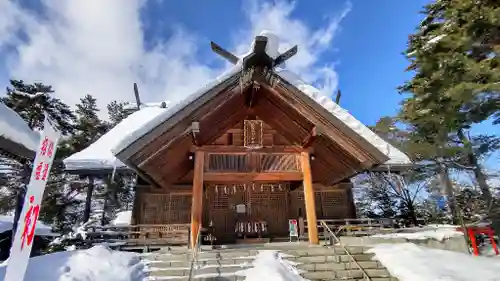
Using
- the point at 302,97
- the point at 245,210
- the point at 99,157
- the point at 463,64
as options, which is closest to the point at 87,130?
the point at 99,157

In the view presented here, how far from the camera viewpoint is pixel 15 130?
5410 millimetres

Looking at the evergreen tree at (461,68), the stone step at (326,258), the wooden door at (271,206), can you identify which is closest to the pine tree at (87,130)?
the wooden door at (271,206)

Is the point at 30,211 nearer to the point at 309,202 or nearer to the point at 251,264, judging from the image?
the point at 251,264

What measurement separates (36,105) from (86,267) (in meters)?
19.8

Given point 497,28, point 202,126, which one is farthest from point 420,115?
point 202,126

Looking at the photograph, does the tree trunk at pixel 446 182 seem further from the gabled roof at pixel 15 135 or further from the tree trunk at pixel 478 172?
the gabled roof at pixel 15 135

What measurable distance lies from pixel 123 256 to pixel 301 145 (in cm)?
656

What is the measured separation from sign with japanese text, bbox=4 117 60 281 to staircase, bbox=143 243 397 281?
10.0 feet

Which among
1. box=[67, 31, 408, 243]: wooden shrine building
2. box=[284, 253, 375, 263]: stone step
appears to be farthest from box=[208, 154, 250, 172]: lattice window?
box=[284, 253, 375, 263]: stone step

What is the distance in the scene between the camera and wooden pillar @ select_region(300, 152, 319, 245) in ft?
30.1

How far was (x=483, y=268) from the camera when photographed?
6.92 metres

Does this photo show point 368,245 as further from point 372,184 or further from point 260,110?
point 372,184

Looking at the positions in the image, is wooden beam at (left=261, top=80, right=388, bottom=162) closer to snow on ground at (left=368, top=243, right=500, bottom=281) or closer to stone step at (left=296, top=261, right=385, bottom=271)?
snow on ground at (left=368, top=243, right=500, bottom=281)

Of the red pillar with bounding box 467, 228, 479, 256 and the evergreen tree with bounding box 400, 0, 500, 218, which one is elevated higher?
the evergreen tree with bounding box 400, 0, 500, 218
